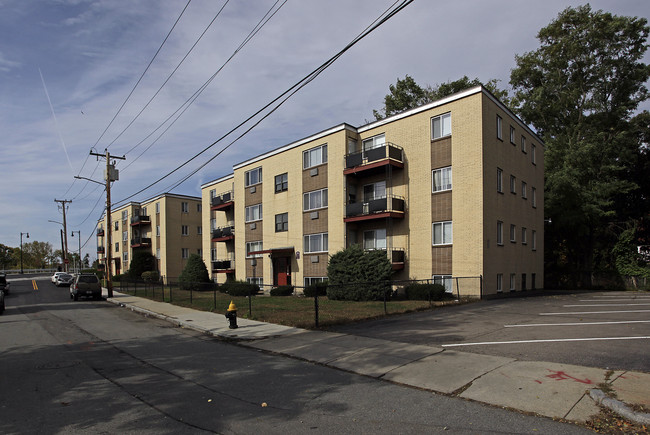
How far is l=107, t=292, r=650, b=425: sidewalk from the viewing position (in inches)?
218

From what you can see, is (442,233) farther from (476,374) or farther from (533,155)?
(476,374)

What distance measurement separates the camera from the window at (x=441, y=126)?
22.4 metres

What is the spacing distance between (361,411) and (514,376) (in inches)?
112

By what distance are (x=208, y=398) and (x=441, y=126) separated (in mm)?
19869

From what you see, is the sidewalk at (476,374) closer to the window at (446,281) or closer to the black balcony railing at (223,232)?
the window at (446,281)

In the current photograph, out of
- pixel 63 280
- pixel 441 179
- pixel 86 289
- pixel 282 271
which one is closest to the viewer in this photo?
pixel 441 179

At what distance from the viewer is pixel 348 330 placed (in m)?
12.0

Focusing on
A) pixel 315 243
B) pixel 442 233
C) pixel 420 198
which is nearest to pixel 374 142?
pixel 420 198

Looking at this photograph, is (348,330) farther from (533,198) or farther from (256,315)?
(533,198)

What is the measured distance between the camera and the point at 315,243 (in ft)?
93.4

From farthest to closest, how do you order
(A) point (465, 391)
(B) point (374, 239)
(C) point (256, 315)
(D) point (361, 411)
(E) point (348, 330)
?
(B) point (374, 239) < (C) point (256, 315) < (E) point (348, 330) < (A) point (465, 391) < (D) point (361, 411)

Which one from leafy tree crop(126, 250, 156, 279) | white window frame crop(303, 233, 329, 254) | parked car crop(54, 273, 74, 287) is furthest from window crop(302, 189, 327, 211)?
→ parked car crop(54, 273, 74, 287)

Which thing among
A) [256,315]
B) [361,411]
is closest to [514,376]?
[361,411]

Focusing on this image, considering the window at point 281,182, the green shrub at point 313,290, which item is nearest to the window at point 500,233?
the green shrub at point 313,290
